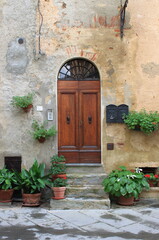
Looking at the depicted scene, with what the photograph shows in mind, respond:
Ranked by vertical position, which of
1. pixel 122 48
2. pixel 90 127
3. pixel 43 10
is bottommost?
A: pixel 90 127

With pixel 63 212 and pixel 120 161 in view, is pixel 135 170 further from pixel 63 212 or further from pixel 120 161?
pixel 63 212

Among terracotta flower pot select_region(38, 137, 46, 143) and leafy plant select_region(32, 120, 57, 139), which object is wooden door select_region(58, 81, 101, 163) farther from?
terracotta flower pot select_region(38, 137, 46, 143)

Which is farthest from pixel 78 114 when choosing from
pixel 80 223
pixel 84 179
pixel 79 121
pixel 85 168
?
pixel 80 223

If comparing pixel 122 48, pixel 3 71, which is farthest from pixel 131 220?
pixel 3 71

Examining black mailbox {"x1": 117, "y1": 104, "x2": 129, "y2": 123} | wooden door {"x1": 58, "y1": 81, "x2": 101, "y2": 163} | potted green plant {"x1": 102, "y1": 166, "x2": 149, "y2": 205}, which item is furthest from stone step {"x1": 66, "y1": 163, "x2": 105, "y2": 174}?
black mailbox {"x1": 117, "y1": 104, "x2": 129, "y2": 123}

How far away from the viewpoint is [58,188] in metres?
6.53

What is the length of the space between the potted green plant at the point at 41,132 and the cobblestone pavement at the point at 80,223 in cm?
163

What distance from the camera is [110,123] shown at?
293 inches

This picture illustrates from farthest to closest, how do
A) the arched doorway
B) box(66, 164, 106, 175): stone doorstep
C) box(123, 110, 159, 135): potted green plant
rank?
the arched doorway → box(66, 164, 106, 175): stone doorstep → box(123, 110, 159, 135): potted green plant

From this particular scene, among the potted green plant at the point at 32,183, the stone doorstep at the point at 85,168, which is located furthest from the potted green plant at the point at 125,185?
the potted green plant at the point at 32,183

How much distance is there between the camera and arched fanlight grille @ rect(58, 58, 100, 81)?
24.9 ft

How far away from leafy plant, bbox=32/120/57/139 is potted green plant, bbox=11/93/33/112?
407 millimetres

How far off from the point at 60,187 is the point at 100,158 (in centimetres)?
145

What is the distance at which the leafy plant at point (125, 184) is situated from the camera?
645 centimetres
